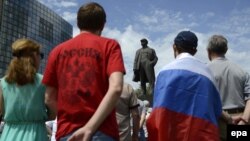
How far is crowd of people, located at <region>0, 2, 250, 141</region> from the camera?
2.80m

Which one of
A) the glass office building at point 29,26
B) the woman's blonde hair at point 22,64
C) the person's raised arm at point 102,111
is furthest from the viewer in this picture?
the glass office building at point 29,26

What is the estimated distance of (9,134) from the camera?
381 cm

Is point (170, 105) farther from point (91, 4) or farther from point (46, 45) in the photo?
point (46, 45)

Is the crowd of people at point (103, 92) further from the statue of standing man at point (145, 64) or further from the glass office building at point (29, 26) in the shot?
the glass office building at point (29, 26)

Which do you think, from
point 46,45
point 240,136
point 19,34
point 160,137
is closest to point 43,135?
point 160,137

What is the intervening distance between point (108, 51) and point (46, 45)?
82.8 meters

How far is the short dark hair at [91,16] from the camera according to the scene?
3002mm

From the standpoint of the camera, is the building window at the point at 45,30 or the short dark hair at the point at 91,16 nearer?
the short dark hair at the point at 91,16

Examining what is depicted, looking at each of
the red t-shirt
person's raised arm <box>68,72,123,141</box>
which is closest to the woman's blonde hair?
the red t-shirt

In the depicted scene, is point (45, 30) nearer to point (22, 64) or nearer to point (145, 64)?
point (145, 64)

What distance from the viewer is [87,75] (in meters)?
2.84

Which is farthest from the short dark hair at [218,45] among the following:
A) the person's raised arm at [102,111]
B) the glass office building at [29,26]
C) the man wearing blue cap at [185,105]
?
the glass office building at [29,26]

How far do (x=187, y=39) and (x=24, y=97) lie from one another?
1.59 m

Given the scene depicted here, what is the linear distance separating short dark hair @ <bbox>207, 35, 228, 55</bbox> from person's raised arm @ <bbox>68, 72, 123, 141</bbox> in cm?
254
